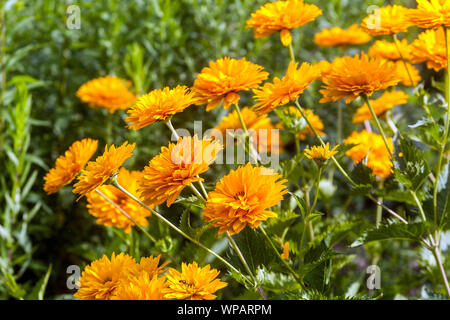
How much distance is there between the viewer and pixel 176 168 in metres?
0.71

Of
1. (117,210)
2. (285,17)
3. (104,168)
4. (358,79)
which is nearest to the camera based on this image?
(104,168)

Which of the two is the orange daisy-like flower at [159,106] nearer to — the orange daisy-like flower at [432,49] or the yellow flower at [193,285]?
the yellow flower at [193,285]

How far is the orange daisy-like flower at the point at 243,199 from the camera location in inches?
27.3

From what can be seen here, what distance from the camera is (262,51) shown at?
2.33m

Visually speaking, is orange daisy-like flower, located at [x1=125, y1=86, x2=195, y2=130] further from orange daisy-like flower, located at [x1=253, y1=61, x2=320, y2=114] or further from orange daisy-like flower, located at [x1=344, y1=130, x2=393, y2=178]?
orange daisy-like flower, located at [x1=344, y1=130, x2=393, y2=178]

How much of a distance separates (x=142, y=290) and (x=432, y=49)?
777 mm

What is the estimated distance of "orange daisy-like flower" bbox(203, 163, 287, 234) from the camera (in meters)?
0.69

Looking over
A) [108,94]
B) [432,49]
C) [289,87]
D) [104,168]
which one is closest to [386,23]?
[432,49]

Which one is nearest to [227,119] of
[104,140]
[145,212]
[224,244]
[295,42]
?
[145,212]

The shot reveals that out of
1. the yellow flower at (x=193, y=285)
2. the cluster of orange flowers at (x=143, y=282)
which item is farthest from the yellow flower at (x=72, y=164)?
the yellow flower at (x=193, y=285)

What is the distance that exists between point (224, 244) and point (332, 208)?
126 centimetres

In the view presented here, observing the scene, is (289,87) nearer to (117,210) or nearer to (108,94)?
(117,210)

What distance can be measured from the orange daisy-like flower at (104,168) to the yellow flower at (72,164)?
10 centimetres
